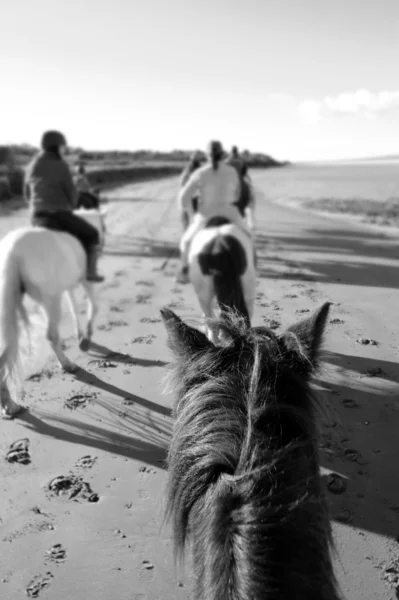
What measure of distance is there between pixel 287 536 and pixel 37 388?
3.82 metres

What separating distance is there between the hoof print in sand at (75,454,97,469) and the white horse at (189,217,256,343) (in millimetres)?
1549

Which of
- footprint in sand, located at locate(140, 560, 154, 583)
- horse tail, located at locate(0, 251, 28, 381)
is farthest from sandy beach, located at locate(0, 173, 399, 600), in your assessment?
horse tail, located at locate(0, 251, 28, 381)

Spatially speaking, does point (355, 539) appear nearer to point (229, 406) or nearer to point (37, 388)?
point (229, 406)

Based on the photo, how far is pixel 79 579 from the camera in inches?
91.7

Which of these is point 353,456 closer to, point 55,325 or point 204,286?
point 204,286

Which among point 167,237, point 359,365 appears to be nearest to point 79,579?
point 359,365

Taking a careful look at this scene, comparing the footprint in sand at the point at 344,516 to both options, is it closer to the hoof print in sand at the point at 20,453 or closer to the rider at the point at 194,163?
the hoof print in sand at the point at 20,453

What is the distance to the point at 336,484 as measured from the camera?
2875 millimetres

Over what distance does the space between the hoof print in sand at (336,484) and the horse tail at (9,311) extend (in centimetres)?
287

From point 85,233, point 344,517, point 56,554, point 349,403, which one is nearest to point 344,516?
point 344,517

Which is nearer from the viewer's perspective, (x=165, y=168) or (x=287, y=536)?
(x=287, y=536)

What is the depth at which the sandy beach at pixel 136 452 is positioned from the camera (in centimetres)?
235

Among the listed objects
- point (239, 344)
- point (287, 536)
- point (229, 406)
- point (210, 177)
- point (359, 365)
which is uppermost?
point (210, 177)

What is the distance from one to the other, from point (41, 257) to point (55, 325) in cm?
75
